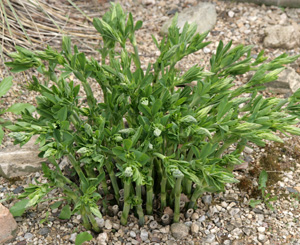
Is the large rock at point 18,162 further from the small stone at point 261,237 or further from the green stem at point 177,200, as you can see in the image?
the small stone at point 261,237

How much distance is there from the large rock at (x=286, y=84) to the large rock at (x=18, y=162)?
187 cm

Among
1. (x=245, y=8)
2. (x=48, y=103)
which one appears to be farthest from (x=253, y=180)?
(x=245, y=8)

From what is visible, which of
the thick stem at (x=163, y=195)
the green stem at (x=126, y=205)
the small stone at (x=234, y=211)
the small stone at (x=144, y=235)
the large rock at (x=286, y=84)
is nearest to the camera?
the green stem at (x=126, y=205)

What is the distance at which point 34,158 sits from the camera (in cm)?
262


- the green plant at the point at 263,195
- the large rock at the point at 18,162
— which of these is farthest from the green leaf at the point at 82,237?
the green plant at the point at 263,195

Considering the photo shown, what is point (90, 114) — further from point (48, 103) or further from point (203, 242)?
point (203, 242)

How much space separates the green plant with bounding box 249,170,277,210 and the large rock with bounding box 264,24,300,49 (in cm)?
156

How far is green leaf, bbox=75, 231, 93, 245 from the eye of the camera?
2.06m

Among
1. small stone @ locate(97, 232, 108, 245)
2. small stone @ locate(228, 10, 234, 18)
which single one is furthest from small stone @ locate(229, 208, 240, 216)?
small stone @ locate(228, 10, 234, 18)

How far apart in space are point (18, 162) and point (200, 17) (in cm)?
218

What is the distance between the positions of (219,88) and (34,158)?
4.23 feet

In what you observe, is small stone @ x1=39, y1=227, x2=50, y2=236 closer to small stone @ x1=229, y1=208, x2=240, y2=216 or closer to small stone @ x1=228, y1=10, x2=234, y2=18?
small stone @ x1=229, y1=208, x2=240, y2=216

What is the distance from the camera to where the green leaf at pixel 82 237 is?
2.06m

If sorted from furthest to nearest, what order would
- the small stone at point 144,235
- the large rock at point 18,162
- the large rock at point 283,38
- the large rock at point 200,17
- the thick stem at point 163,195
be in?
the large rock at point 200,17, the large rock at point 283,38, the large rock at point 18,162, the small stone at point 144,235, the thick stem at point 163,195
